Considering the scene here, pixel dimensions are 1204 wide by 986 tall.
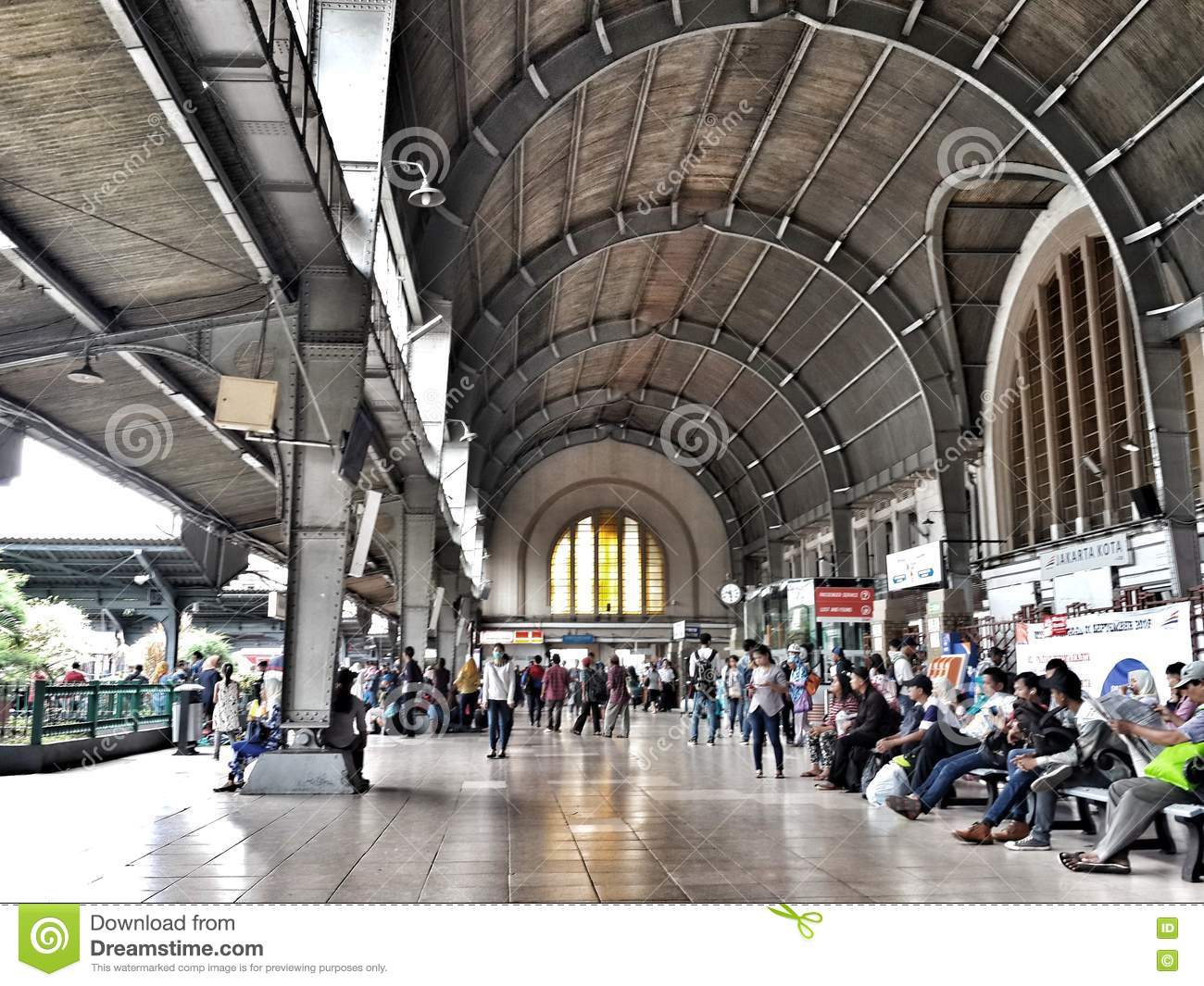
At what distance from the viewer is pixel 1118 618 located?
1548 centimetres

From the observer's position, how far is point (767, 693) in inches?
530

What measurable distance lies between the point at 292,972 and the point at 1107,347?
24975 mm

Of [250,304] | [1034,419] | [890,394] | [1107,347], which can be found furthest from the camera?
[890,394]

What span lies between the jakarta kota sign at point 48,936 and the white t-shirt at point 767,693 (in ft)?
33.9

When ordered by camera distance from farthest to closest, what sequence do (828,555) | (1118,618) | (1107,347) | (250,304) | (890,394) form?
(828,555) → (890,394) → (1107,347) → (1118,618) → (250,304)

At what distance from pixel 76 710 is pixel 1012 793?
13099 millimetres

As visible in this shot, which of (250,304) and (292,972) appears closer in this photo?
(292,972)

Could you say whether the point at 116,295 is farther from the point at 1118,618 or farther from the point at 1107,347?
the point at 1107,347

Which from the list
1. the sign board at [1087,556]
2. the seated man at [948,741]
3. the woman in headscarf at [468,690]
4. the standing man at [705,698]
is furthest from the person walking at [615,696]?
the seated man at [948,741]

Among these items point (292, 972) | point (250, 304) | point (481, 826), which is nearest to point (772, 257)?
point (250, 304)

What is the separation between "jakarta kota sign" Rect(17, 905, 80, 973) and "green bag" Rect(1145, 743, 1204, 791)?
19.1ft

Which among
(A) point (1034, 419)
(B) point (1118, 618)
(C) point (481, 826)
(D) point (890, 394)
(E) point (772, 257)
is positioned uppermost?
(E) point (772, 257)

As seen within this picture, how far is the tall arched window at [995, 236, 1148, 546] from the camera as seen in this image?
2388 centimetres

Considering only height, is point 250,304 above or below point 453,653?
above
